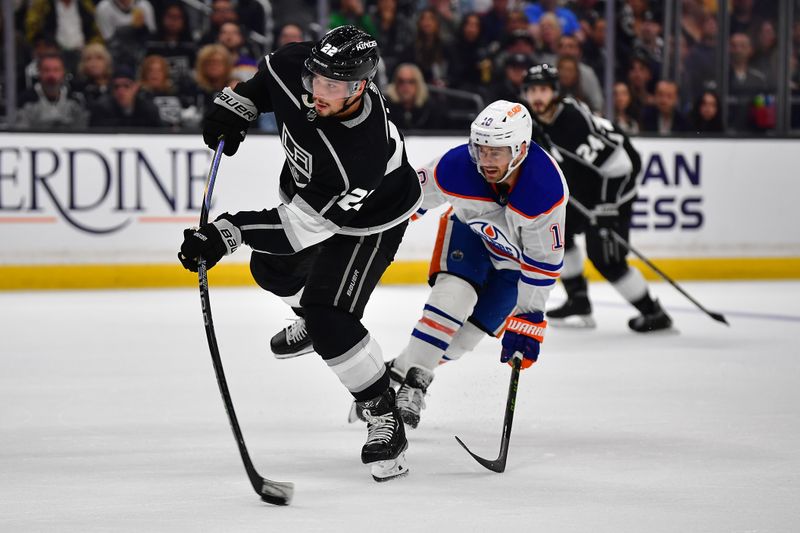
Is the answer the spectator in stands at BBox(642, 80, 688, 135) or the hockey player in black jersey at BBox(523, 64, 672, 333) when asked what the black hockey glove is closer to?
the hockey player in black jersey at BBox(523, 64, 672, 333)

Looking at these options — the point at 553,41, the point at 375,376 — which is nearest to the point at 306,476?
the point at 375,376

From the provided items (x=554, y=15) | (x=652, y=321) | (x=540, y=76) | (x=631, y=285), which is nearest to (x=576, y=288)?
(x=631, y=285)

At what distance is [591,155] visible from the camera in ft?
17.7

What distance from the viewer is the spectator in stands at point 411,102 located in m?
7.36

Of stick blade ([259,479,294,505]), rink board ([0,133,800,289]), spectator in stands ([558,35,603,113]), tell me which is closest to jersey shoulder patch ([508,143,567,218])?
stick blade ([259,479,294,505])

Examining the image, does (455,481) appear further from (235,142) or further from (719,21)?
(719,21)

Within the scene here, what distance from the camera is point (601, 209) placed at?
219 inches

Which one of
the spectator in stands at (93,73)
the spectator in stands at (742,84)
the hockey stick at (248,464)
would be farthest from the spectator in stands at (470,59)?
the hockey stick at (248,464)

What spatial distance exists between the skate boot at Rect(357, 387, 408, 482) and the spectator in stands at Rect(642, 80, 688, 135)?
5216mm

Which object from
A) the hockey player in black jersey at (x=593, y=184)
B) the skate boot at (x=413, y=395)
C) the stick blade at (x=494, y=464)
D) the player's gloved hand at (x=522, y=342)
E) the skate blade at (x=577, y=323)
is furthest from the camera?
the skate blade at (x=577, y=323)

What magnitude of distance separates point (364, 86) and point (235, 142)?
49cm

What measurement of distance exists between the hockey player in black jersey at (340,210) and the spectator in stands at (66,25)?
4.28 meters

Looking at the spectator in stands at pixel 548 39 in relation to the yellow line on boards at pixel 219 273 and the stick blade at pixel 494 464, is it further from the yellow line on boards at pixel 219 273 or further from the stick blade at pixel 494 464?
the stick blade at pixel 494 464

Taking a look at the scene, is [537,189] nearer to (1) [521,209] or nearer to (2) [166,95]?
(1) [521,209]
